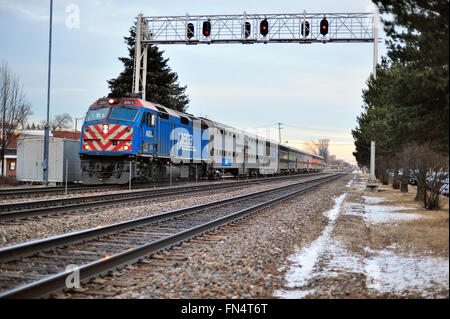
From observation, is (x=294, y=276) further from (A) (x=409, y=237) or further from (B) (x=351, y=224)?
(B) (x=351, y=224)

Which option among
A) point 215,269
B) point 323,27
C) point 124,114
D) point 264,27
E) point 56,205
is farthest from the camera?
point 264,27

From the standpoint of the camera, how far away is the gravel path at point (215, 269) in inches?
189

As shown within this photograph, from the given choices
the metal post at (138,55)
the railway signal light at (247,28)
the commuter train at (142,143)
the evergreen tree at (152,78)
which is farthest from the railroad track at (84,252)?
the evergreen tree at (152,78)

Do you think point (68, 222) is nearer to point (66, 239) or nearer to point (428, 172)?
point (66, 239)

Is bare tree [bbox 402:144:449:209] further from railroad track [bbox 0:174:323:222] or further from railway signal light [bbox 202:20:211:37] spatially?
railway signal light [bbox 202:20:211:37]

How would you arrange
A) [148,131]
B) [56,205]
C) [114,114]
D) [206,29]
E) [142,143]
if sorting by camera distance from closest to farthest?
1. [56,205]
2. [114,114]
3. [142,143]
4. [148,131]
5. [206,29]

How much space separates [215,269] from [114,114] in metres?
13.2

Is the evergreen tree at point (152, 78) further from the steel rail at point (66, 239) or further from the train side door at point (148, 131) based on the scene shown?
the steel rail at point (66, 239)

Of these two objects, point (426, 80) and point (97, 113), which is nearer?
point (426, 80)

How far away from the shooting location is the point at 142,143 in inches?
699

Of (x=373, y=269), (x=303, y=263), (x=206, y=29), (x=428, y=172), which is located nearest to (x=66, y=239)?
(x=303, y=263)

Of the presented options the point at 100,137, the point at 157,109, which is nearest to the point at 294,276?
the point at 100,137

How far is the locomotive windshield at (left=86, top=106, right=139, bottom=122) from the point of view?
1747 cm
